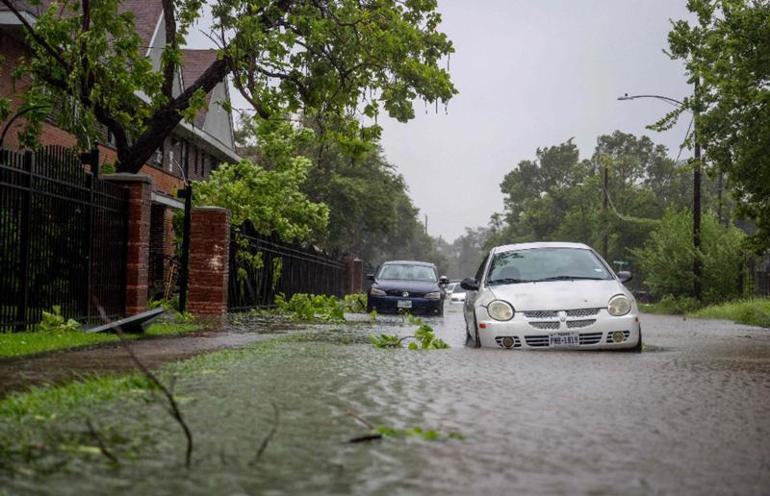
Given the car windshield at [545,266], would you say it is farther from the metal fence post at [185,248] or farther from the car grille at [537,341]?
the metal fence post at [185,248]

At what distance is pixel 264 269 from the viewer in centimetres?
2252

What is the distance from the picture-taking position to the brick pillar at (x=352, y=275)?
44250mm

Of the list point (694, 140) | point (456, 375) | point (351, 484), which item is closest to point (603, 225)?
point (694, 140)

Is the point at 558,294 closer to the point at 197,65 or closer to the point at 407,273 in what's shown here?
the point at 407,273

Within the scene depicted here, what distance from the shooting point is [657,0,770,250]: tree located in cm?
2123

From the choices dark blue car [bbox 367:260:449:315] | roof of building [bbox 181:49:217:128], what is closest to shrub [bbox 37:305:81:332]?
dark blue car [bbox 367:260:449:315]

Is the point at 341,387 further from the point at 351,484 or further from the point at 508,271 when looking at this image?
the point at 508,271

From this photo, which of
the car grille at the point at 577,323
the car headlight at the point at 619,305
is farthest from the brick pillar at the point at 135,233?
the car headlight at the point at 619,305

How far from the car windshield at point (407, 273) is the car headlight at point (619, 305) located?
15.0 meters

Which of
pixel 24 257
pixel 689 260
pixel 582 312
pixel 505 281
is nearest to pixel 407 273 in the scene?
pixel 505 281

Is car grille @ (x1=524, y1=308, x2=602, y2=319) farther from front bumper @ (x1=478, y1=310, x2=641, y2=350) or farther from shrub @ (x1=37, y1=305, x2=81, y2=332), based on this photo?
shrub @ (x1=37, y1=305, x2=81, y2=332)

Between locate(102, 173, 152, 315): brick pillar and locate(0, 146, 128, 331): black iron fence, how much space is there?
0.10m

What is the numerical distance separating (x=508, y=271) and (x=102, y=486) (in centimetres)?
961

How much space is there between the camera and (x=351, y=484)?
3.50m
